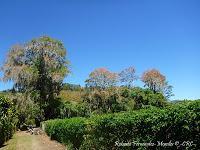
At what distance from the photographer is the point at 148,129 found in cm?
1134

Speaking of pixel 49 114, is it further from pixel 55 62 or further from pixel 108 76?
pixel 108 76

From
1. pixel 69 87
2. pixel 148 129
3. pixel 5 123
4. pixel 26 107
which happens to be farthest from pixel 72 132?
pixel 69 87

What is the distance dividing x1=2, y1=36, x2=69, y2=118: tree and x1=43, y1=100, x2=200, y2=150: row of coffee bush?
Result: 100 feet

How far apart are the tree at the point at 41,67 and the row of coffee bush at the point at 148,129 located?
30.6 metres

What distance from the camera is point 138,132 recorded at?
12078 millimetres

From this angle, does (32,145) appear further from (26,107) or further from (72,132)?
(26,107)

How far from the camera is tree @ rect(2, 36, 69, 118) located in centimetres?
4738

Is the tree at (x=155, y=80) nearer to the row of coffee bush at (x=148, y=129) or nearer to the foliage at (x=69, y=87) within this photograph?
the foliage at (x=69, y=87)

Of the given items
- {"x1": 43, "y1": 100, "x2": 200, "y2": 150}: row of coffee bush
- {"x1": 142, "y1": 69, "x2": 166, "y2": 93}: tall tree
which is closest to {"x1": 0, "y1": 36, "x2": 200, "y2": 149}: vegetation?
{"x1": 43, "y1": 100, "x2": 200, "y2": 150}: row of coffee bush

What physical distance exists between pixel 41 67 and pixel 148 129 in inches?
1534

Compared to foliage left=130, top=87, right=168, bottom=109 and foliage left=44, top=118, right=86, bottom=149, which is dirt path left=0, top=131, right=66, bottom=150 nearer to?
foliage left=44, top=118, right=86, bottom=149

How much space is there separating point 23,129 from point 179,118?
3604 centimetres

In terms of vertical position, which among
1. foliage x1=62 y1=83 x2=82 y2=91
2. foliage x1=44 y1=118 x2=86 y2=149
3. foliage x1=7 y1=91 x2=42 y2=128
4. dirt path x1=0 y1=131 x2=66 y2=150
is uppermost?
foliage x1=62 y1=83 x2=82 y2=91

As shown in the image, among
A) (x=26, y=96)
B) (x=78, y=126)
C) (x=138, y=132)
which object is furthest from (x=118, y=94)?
(x=138, y=132)
